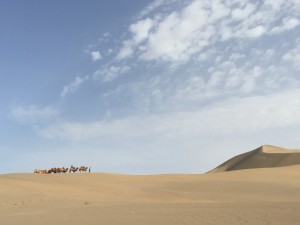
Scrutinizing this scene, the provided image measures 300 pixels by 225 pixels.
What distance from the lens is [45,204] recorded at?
17203 mm

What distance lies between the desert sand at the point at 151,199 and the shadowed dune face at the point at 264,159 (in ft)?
48.5

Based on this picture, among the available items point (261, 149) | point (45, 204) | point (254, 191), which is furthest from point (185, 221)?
point (261, 149)

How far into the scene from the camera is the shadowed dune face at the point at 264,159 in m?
52.2

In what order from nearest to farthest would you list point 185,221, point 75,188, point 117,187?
point 185,221 → point 75,188 → point 117,187

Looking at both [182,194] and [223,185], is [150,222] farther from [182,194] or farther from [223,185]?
[223,185]

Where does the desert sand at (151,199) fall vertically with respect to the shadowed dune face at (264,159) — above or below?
below

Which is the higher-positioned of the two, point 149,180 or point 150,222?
point 149,180

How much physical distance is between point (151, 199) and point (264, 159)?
36400mm

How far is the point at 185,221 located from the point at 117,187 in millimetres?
14689

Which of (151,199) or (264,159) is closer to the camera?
(151,199)

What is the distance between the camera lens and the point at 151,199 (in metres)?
22.5

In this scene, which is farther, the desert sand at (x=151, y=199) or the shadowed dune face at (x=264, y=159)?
the shadowed dune face at (x=264, y=159)

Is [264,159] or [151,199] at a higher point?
[264,159]

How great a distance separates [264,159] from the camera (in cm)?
5584
